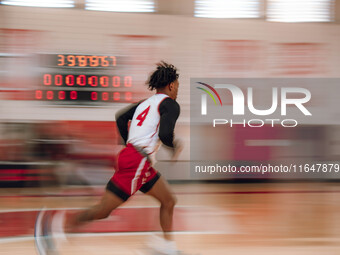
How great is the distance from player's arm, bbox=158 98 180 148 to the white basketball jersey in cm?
6

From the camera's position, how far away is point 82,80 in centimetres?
862

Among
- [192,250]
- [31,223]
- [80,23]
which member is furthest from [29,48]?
[192,250]

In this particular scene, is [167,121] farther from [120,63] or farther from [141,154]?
[120,63]

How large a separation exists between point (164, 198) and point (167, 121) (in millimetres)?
699

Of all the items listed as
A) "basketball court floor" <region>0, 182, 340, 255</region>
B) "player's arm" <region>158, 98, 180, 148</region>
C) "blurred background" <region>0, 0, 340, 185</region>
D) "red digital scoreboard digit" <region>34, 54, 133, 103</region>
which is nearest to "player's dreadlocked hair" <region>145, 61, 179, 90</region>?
"player's arm" <region>158, 98, 180, 148</region>

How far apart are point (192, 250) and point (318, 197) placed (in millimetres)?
4225

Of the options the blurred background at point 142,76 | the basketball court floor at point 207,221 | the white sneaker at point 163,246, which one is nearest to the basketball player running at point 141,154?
the white sneaker at point 163,246

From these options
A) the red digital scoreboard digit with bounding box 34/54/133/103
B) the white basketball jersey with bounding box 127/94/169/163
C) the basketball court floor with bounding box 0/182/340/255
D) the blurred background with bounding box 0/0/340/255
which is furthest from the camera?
the red digital scoreboard digit with bounding box 34/54/133/103

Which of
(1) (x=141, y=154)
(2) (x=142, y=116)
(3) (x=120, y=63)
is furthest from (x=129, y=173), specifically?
(3) (x=120, y=63)

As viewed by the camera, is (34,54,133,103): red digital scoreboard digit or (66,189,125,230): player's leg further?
(34,54,133,103): red digital scoreboard digit

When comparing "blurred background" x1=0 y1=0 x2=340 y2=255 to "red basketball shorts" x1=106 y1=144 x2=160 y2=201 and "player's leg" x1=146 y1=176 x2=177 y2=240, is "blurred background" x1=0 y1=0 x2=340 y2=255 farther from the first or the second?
"red basketball shorts" x1=106 y1=144 x2=160 y2=201

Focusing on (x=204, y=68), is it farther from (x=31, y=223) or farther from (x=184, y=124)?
(x=31, y=223)

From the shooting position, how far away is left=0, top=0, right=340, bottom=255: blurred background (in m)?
8.48

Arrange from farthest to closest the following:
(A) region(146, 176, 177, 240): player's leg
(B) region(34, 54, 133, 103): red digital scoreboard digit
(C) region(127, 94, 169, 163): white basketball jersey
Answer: (B) region(34, 54, 133, 103): red digital scoreboard digit, (A) region(146, 176, 177, 240): player's leg, (C) region(127, 94, 169, 163): white basketball jersey
